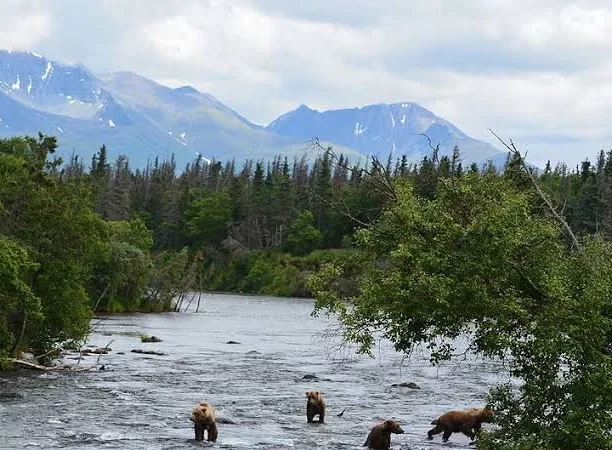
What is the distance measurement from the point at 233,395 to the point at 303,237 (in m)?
124

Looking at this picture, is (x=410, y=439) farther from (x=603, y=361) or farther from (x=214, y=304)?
(x=214, y=304)

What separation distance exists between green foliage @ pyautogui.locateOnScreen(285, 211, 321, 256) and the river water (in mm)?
94357

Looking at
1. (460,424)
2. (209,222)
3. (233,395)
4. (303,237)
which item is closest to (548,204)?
(460,424)

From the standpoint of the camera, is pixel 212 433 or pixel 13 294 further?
pixel 13 294

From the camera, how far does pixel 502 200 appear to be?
68.5 feet

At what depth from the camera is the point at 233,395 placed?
127ft

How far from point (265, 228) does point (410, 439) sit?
486 ft

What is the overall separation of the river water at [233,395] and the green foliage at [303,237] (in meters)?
94.4

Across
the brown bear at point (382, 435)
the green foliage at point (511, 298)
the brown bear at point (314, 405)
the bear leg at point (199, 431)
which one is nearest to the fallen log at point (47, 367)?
the brown bear at point (314, 405)

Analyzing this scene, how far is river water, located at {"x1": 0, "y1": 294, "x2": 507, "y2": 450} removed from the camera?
93.7 ft

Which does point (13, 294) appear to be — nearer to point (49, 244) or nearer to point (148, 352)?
point (49, 244)

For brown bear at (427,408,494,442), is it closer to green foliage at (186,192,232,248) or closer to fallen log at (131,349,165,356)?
fallen log at (131,349,165,356)

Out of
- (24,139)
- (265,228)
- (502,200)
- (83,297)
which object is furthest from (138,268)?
(265,228)

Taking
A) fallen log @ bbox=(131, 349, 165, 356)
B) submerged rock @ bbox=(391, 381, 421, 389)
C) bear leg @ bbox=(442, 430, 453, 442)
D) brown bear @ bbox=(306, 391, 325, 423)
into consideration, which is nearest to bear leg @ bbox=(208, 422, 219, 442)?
brown bear @ bbox=(306, 391, 325, 423)
